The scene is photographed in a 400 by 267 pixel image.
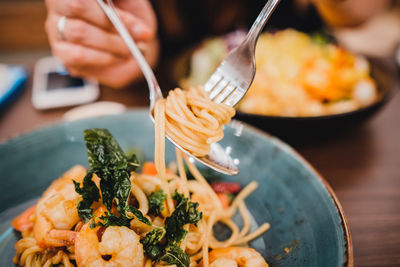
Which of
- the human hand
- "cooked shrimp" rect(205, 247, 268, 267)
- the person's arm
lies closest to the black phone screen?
the human hand

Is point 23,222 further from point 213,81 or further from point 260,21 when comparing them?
point 260,21

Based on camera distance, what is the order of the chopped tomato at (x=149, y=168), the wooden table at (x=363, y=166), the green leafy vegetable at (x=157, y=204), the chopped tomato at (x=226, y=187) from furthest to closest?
the chopped tomato at (x=149, y=168) → the chopped tomato at (x=226, y=187) → the wooden table at (x=363, y=166) → the green leafy vegetable at (x=157, y=204)

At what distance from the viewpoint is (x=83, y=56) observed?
87.8 inches

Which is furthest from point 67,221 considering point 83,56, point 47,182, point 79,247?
point 83,56

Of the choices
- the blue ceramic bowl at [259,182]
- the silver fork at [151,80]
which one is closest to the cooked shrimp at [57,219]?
the blue ceramic bowl at [259,182]

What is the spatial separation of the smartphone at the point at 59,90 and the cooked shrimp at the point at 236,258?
7.41 ft

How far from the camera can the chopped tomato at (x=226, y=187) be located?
1.87m

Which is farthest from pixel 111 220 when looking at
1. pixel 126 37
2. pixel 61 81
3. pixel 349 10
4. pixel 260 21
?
pixel 349 10

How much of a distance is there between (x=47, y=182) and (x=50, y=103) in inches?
53.4

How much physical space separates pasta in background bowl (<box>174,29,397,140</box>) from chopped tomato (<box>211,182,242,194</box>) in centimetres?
61

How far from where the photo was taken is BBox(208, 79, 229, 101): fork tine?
5.34ft

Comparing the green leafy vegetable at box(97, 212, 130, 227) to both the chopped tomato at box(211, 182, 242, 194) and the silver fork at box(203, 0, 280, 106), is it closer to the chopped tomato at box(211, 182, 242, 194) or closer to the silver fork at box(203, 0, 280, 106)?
the chopped tomato at box(211, 182, 242, 194)

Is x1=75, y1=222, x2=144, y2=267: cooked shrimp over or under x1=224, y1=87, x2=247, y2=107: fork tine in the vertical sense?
under

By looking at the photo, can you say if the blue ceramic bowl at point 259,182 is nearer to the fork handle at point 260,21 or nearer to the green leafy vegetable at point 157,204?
the green leafy vegetable at point 157,204
